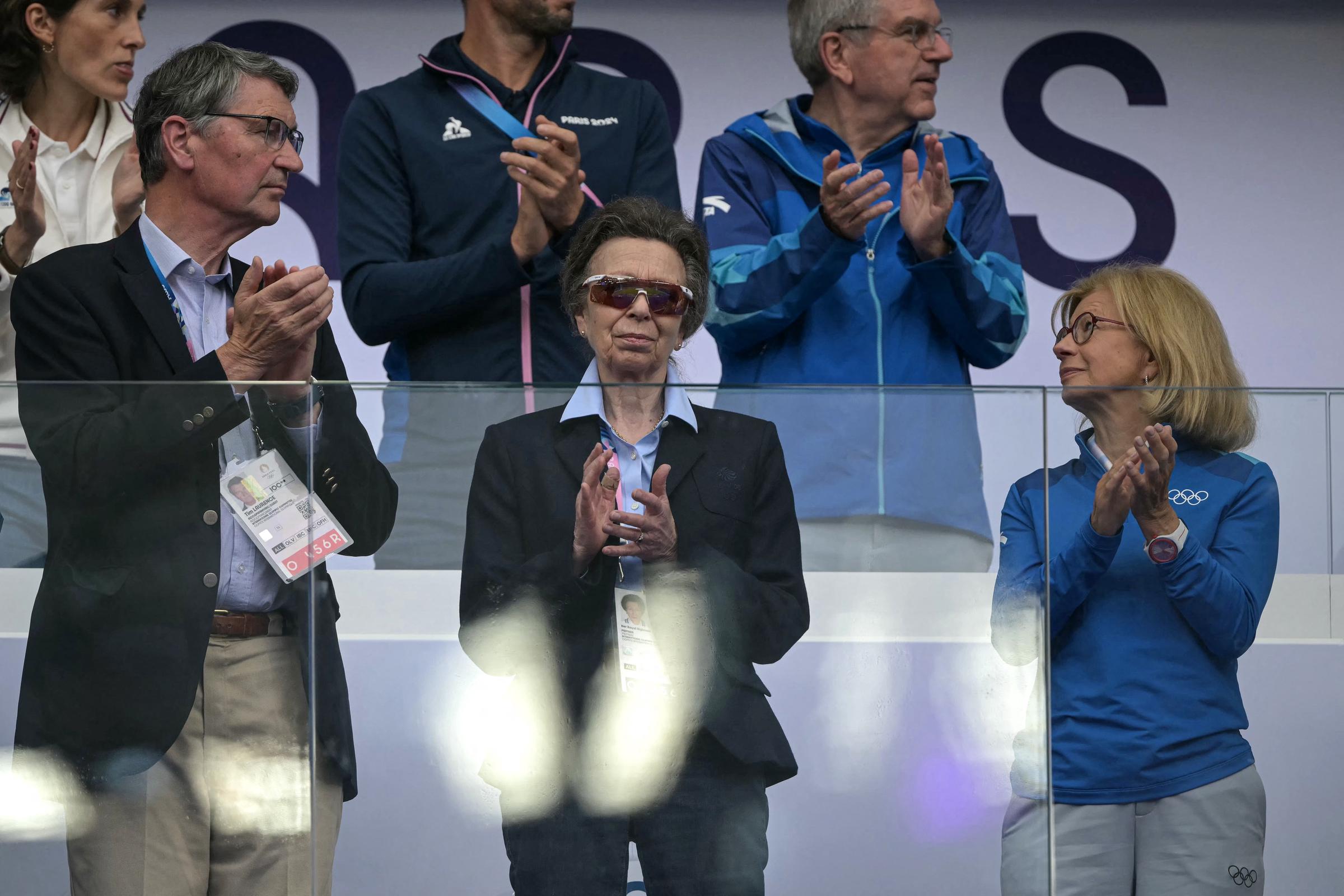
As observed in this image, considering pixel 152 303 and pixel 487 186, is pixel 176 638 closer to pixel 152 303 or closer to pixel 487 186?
pixel 152 303

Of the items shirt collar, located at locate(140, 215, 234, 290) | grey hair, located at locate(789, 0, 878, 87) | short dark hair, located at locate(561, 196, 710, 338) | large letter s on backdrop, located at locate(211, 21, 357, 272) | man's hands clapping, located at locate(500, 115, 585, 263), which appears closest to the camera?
shirt collar, located at locate(140, 215, 234, 290)

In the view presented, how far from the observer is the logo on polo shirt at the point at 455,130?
3.46 meters

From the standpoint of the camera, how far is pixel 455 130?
3.47 metres

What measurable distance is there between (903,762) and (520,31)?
1822 mm

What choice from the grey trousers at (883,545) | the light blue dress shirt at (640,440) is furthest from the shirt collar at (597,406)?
the grey trousers at (883,545)

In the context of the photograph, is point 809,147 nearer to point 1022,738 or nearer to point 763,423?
point 763,423

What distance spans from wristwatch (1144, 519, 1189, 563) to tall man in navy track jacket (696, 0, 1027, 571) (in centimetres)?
71

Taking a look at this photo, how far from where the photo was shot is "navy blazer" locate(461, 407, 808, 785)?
2447 mm

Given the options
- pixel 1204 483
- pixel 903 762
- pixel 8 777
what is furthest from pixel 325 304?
pixel 1204 483

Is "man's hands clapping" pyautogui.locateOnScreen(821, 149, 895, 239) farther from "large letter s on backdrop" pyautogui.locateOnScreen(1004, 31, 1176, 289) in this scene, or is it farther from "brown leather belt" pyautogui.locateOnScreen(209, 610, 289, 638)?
"large letter s on backdrop" pyautogui.locateOnScreen(1004, 31, 1176, 289)

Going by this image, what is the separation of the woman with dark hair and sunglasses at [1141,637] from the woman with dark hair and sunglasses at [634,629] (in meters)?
0.37

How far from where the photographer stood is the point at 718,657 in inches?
97.2

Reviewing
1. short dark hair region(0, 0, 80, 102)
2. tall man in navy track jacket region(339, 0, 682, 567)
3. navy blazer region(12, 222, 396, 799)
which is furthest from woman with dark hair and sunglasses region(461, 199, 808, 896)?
short dark hair region(0, 0, 80, 102)

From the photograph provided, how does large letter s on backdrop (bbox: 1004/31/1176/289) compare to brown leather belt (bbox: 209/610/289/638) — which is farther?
large letter s on backdrop (bbox: 1004/31/1176/289)
